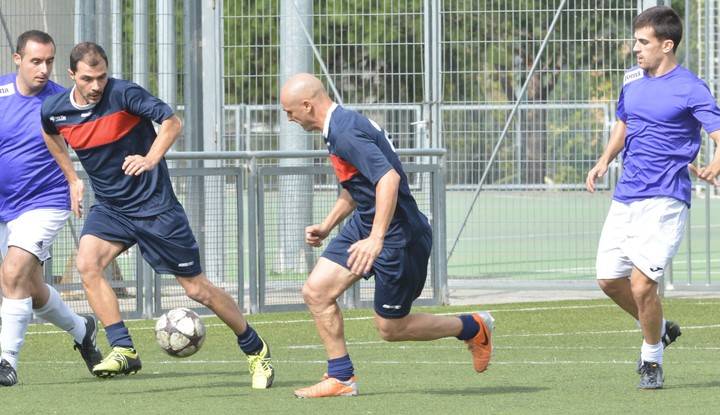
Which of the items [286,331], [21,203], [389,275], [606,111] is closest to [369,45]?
[606,111]

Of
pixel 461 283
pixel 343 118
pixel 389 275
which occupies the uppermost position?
pixel 343 118

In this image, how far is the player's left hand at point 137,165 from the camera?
9.07m

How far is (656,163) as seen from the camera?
8.95 m

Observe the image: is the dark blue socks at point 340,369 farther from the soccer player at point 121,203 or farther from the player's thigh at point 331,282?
the soccer player at point 121,203

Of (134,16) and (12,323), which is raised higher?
(134,16)

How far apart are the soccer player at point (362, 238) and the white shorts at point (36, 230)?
6.29 ft

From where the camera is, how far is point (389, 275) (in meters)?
8.59

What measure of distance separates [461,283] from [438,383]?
24.6 ft

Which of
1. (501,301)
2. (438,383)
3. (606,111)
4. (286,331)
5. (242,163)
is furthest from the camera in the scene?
(606,111)

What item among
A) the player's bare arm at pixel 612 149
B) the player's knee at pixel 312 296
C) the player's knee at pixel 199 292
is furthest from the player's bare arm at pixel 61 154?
the player's bare arm at pixel 612 149

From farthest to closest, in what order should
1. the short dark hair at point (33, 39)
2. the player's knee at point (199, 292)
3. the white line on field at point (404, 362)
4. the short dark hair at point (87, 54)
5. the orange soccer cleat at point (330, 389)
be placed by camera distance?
the white line on field at point (404, 362) → the short dark hair at point (33, 39) → the player's knee at point (199, 292) → the short dark hair at point (87, 54) → the orange soccer cleat at point (330, 389)

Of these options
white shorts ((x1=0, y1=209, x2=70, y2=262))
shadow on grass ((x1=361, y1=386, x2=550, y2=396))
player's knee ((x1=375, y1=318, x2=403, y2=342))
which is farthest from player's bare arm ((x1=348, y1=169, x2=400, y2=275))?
white shorts ((x1=0, y1=209, x2=70, y2=262))

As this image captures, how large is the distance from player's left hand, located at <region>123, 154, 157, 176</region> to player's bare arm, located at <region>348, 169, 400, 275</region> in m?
1.59

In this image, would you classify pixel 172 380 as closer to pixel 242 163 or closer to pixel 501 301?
pixel 242 163
